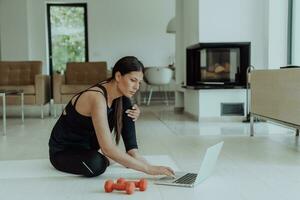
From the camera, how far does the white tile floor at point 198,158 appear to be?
7.50ft

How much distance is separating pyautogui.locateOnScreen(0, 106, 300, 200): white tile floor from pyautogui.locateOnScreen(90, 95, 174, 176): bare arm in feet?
0.34

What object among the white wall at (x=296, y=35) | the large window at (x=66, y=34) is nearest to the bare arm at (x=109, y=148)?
the white wall at (x=296, y=35)

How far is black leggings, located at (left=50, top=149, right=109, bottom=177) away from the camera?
2.57 meters

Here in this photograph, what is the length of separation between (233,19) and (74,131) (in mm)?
3710

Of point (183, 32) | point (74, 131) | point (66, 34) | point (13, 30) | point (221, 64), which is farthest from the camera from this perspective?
point (66, 34)

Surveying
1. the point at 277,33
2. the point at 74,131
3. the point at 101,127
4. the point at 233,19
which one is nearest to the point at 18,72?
the point at 233,19

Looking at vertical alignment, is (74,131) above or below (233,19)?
below

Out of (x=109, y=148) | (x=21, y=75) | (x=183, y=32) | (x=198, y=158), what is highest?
(x=183, y=32)

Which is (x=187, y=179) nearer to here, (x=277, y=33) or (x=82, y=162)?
(x=82, y=162)

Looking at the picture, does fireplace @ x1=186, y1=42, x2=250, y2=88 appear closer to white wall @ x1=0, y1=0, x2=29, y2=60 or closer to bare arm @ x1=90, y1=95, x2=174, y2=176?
bare arm @ x1=90, y1=95, x2=174, y2=176

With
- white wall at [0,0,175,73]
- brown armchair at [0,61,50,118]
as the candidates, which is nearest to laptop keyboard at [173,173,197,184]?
brown armchair at [0,61,50,118]

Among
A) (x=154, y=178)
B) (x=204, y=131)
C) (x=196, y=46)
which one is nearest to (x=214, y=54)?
(x=196, y=46)

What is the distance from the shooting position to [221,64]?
5.98 metres

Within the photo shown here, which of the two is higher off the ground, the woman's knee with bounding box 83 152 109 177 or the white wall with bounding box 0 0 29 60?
the white wall with bounding box 0 0 29 60
